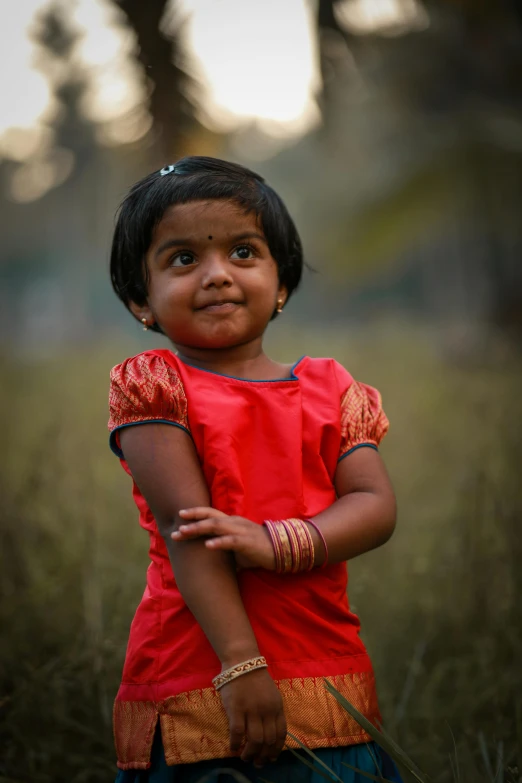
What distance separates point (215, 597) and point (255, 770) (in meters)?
0.38

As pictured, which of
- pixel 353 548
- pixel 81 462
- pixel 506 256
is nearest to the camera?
pixel 353 548

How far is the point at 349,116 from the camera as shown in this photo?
13.4 ft

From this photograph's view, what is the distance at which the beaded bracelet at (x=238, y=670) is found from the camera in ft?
4.92

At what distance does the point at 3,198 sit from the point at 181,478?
295cm

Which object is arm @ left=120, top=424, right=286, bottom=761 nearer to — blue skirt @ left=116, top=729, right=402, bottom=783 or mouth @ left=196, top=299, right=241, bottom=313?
blue skirt @ left=116, top=729, right=402, bottom=783

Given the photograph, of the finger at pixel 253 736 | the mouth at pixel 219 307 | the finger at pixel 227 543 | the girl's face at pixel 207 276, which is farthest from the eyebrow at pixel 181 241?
the finger at pixel 253 736

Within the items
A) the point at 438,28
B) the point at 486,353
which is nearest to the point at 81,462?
the point at 438,28

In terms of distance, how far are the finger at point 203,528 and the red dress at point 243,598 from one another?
11 cm

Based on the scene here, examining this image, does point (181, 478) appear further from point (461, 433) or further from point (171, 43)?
point (461, 433)

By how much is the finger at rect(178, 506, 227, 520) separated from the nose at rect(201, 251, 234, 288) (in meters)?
0.46

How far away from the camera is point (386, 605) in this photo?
3.20m

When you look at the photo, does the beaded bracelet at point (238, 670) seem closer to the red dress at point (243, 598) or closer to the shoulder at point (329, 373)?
the red dress at point (243, 598)

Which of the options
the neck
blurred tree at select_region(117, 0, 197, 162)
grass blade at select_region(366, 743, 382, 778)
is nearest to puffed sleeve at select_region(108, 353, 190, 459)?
the neck

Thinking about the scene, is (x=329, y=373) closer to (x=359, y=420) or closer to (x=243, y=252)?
(x=359, y=420)
